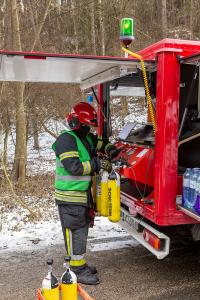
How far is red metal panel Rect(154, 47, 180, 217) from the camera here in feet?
→ 11.8

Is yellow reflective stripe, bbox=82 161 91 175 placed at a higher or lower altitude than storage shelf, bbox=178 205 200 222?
higher

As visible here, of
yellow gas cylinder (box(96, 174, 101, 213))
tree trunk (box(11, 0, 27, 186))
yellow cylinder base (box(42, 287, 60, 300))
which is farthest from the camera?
tree trunk (box(11, 0, 27, 186))

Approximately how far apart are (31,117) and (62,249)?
9.29 meters

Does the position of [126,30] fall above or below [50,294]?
above

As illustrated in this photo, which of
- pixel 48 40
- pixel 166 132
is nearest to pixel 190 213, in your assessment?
pixel 166 132

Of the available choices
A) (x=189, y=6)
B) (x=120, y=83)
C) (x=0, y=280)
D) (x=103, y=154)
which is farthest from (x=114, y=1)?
(x=0, y=280)

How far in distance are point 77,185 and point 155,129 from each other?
107cm

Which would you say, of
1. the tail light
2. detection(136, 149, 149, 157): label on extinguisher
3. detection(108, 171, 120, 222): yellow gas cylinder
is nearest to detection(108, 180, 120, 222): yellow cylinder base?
detection(108, 171, 120, 222): yellow gas cylinder

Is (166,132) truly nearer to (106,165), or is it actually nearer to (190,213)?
(190,213)

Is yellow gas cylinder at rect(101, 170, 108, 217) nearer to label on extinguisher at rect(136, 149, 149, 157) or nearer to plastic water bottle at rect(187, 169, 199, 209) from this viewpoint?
label on extinguisher at rect(136, 149, 149, 157)

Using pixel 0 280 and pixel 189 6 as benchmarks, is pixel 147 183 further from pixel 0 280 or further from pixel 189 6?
pixel 189 6

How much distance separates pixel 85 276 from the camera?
4.30 meters

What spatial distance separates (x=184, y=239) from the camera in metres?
4.90

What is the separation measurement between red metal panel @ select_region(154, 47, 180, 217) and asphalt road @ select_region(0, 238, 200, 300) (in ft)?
3.15
